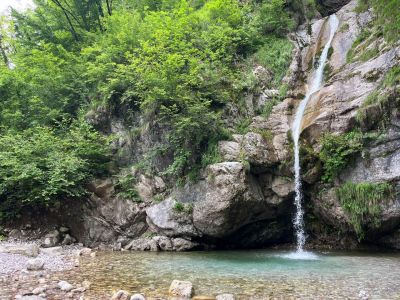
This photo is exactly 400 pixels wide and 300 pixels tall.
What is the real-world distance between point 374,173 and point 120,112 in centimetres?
1302

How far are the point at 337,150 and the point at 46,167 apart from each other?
1316cm

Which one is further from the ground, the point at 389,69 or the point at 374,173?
the point at 389,69

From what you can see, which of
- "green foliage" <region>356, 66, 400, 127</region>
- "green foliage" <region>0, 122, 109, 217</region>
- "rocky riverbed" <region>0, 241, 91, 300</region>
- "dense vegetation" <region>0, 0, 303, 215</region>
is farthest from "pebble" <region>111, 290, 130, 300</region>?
"green foliage" <region>356, 66, 400, 127</region>

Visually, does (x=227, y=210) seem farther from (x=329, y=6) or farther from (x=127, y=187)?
(x=329, y=6)

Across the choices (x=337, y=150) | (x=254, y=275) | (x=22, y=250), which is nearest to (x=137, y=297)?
(x=254, y=275)

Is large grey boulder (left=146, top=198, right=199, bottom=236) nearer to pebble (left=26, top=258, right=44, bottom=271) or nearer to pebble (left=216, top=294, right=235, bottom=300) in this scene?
pebble (left=26, top=258, right=44, bottom=271)

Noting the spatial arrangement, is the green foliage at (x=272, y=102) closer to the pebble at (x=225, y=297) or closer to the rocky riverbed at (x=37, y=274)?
the rocky riverbed at (x=37, y=274)

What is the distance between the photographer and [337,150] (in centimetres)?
1277

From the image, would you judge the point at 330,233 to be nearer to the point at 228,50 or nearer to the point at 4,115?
the point at 228,50

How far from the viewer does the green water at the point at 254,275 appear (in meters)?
7.31

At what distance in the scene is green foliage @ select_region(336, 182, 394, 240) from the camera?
11828 mm

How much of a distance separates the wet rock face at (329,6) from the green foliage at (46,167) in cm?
1644

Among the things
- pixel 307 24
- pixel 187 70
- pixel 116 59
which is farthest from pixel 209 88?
pixel 307 24

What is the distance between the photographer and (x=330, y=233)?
14.3 m
